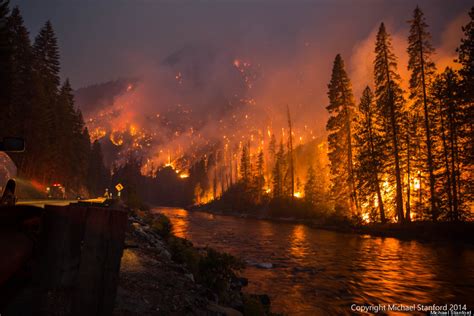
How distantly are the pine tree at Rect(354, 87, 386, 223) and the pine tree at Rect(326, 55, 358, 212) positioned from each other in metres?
2.60

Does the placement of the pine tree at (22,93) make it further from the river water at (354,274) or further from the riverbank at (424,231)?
the riverbank at (424,231)

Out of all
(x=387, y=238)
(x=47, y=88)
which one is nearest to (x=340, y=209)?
(x=387, y=238)

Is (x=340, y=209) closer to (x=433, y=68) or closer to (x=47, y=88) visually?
(x=433, y=68)

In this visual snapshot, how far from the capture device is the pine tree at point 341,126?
38.9m

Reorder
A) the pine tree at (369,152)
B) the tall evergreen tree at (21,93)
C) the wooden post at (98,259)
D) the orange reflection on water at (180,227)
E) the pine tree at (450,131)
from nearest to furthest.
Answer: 1. the wooden post at (98,259)
2. the pine tree at (450,131)
3. the orange reflection on water at (180,227)
4. the pine tree at (369,152)
5. the tall evergreen tree at (21,93)

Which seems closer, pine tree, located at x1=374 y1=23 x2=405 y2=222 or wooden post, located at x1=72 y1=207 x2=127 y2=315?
wooden post, located at x1=72 y1=207 x2=127 y2=315

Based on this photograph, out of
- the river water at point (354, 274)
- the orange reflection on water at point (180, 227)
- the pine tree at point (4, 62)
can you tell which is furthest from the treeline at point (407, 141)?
the pine tree at point (4, 62)

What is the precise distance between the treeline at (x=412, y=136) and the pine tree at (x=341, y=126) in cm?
13

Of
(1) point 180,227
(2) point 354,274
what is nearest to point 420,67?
(2) point 354,274

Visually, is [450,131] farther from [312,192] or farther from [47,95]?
[47,95]

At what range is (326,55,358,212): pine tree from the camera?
38.9 metres

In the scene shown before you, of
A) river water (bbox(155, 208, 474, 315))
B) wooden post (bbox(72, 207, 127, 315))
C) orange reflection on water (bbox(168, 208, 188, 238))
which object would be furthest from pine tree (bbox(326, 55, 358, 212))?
wooden post (bbox(72, 207, 127, 315))

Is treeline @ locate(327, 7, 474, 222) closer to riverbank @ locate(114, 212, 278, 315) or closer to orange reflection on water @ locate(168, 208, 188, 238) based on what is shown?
orange reflection on water @ locate(168, 208, 188, 238)

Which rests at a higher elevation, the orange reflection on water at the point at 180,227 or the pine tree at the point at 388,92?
the pine tree at the point at 388,92
